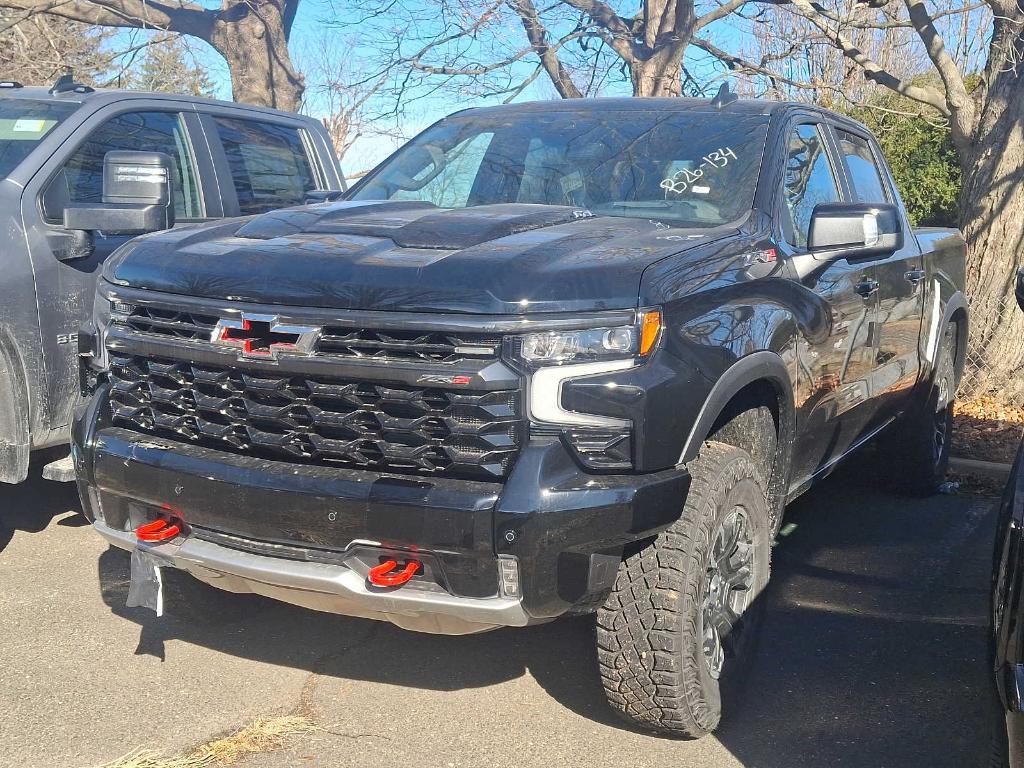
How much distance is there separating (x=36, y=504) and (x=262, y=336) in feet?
10.4

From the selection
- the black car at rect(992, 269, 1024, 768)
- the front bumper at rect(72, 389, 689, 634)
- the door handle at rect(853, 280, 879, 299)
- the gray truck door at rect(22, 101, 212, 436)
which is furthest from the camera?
the gray truck door at rect(22, 101, 212, 436)

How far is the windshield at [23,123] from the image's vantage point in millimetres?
4859

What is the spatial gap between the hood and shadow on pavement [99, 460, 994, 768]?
125 cm

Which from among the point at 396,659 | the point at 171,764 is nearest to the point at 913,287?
the point at 396,659

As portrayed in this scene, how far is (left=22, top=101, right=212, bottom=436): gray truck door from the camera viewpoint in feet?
15.0

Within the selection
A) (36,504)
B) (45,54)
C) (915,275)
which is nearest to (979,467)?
(915,275)

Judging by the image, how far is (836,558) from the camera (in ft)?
16.5

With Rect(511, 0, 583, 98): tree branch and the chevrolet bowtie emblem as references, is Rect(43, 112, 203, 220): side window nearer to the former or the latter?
the chevrolet bowtie emblem

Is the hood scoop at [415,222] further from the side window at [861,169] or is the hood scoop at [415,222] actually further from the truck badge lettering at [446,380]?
the side window at [861,169]

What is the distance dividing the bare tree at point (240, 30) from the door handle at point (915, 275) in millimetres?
10164

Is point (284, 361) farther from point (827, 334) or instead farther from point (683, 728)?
point (827, 334)

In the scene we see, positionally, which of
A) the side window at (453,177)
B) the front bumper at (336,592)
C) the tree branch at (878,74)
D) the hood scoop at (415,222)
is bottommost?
the front bumper at (336,592)

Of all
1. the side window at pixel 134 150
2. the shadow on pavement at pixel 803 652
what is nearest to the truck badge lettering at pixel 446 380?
the shadow on pavement at pixel 803 652

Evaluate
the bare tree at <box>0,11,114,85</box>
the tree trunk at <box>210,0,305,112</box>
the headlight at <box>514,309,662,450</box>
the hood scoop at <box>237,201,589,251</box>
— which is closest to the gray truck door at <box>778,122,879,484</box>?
the hood scoop at <box>237,201,589,251</box>
